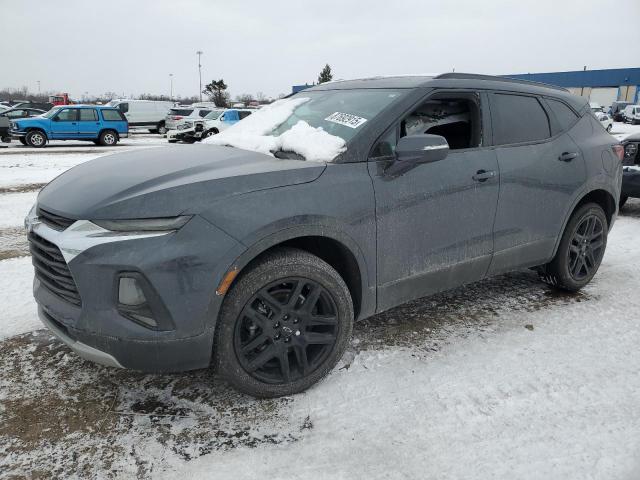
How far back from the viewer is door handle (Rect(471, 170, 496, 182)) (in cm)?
314

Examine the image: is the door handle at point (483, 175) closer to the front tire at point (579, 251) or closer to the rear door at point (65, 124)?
the front tire at point (579, 251)

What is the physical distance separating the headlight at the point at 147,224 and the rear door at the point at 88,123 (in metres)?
18.8

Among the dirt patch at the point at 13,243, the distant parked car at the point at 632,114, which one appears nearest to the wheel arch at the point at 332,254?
the dirt patch at the point at 13,243

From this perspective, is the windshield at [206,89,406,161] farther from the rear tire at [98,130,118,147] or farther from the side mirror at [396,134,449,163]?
the rear tire at [98,130,118,147]

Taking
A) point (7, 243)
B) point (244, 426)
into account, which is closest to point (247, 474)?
point (244, 426)

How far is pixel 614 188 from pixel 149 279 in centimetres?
386

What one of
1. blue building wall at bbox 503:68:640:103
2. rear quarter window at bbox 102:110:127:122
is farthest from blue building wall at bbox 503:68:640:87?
rear quarter window at bbox 102:110:127:122

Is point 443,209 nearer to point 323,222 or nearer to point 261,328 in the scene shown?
point 323,222

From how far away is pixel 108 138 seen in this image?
756 inches

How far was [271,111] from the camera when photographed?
3.59 m

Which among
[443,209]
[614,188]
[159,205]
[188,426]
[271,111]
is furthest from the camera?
[614,188]

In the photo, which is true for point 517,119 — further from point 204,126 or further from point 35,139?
point 35,139

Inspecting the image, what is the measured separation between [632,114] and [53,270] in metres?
47.2

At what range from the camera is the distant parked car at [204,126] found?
19859 millimetres
